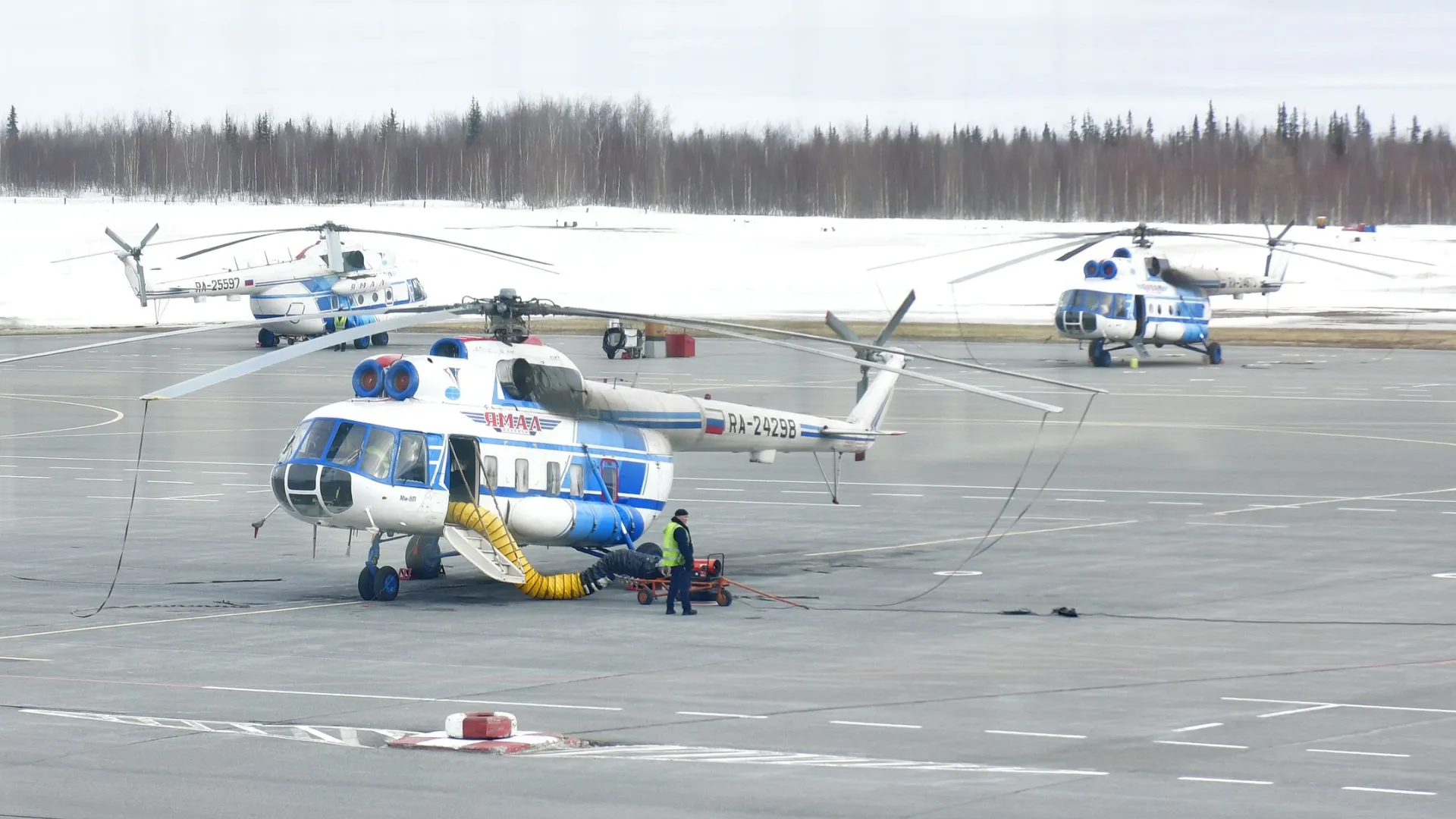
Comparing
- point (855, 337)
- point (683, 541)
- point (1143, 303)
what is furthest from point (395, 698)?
point (1143, 303)

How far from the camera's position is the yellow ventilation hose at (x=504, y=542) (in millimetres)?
26500

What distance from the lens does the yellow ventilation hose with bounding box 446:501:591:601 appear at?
2650 cm

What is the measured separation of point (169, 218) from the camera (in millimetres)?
158625

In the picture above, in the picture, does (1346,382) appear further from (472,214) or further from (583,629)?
(472,214)

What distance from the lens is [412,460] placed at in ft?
84.8

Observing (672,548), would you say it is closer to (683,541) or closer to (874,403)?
(683,541)

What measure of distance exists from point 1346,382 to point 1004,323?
1450 inches

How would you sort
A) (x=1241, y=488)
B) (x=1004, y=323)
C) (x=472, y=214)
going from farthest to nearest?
(x=472, y=214), (x=1004, y=323), (x=1241, y=488)

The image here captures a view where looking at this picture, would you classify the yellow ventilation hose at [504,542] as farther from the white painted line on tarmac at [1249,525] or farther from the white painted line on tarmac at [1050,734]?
the white painted line on tarmac at [1249,525]

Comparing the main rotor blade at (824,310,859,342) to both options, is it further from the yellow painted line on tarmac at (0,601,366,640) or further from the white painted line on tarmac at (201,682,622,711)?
the white painted line on tarmac at (201,682,622,711)

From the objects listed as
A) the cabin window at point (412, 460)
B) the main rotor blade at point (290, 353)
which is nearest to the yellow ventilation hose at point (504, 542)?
the cabin window at point (412, 460)

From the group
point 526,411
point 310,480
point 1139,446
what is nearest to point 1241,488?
point 1139,446

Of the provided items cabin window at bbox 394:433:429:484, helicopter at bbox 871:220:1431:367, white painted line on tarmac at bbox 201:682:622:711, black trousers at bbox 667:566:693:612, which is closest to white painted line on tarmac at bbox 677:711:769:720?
white painted line on tarmac at bbox 201:682:622:711

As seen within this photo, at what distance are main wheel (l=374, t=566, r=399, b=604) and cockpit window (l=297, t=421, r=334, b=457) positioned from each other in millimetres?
2132
